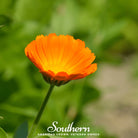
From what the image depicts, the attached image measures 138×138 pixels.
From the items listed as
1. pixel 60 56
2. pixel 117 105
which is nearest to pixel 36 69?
pixel 60 56

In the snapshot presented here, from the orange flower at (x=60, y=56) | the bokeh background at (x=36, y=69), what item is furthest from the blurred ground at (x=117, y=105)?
the orange flower at (x=60, y=56)

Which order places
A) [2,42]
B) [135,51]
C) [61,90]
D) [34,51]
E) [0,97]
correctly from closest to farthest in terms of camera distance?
[34,51] → [0,97] → [2,42] → [61,90] → [135,51]

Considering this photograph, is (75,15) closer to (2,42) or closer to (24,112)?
(2,42)

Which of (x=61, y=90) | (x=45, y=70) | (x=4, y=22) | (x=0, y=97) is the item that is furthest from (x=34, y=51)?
(x=61, y=90)

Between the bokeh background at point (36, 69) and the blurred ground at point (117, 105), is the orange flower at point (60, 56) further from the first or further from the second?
the blurred ground at point (117, 105)

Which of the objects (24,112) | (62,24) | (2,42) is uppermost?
(62,24)

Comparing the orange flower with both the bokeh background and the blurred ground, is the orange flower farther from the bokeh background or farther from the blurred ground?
the blurred ground
